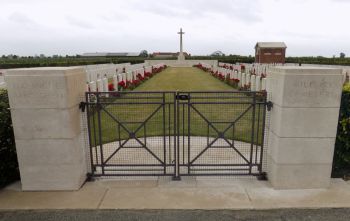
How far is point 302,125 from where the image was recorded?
376 centimetres

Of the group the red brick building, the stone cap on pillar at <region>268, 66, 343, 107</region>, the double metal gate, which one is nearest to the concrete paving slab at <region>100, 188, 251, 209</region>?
the double metal gate

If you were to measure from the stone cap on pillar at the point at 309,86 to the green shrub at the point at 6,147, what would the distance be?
392 cm

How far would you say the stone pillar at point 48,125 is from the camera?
141 inches

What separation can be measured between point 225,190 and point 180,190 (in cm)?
66

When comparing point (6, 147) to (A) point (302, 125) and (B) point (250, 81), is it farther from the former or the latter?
(B) point (250, 81)

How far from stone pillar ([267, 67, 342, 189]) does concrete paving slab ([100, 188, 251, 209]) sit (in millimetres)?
770

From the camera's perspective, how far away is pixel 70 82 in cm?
370

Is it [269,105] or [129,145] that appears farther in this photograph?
[129,145]

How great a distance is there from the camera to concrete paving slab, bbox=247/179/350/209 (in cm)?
356

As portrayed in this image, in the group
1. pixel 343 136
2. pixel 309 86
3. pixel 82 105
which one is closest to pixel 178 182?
pixel 82 105

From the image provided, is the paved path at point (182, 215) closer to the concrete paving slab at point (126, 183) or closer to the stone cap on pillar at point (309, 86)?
the concrete paving slab at point (126, 183)

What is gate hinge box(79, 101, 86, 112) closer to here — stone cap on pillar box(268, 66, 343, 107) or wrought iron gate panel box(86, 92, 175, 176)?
wrought iron gate panel box(86, 92, 175, 176)

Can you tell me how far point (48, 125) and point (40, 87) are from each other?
549 mm

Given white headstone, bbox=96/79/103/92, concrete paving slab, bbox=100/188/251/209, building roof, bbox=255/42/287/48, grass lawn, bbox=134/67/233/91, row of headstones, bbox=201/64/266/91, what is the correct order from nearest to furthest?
concrete paving slab, bbox=100/188/251/209 < white headstone, bbox=96/79/103/92 < row of headstones, bbox=201/64/266/91 < grass lawn, bbox=134/67/233/91 < building roof, bbox=255/42/287/48
